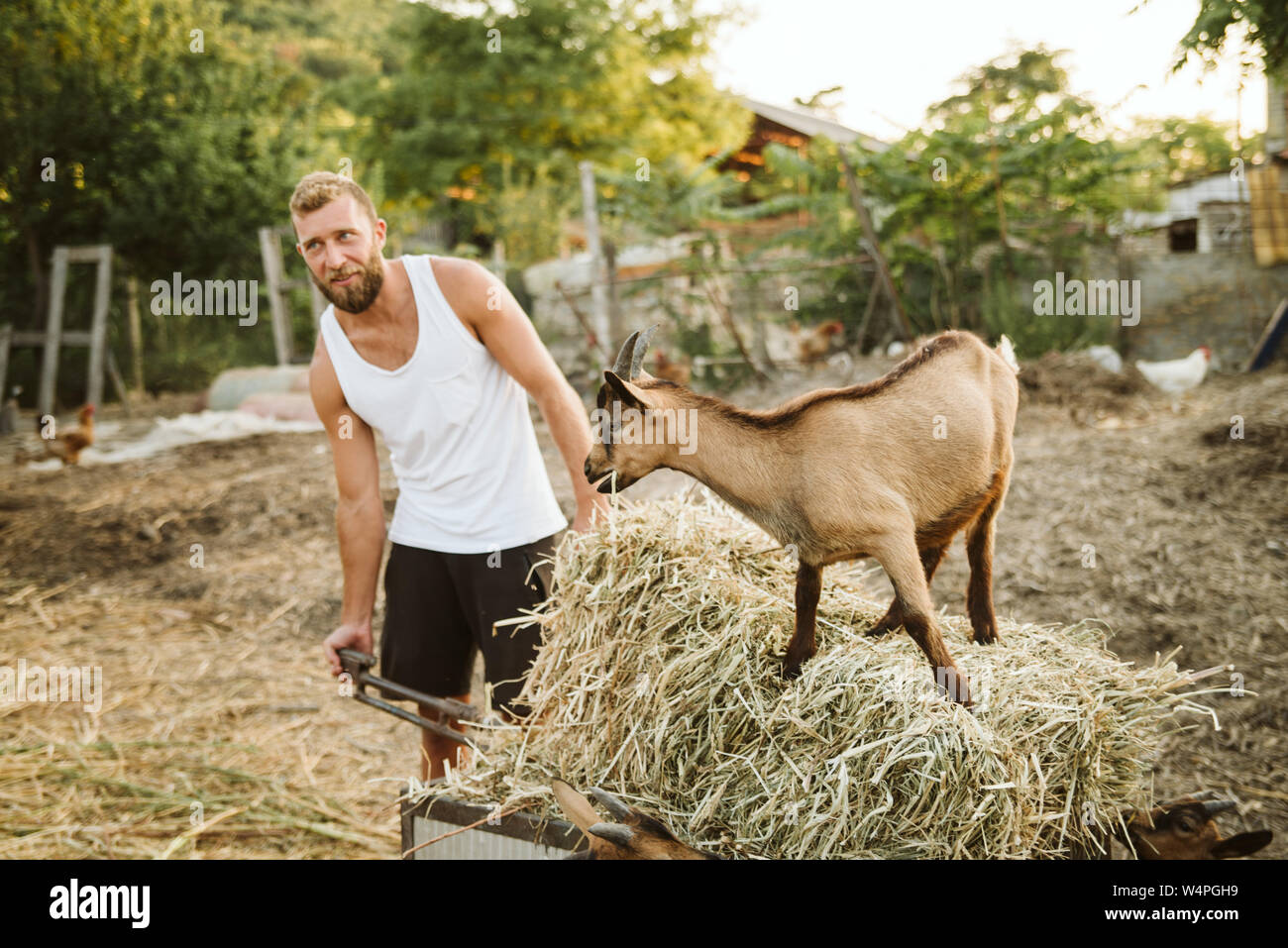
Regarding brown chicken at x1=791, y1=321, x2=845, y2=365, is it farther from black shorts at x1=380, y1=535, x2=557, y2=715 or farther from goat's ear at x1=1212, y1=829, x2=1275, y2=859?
goat's ear at x1=1212, y1=829, x2=1275, y2=859

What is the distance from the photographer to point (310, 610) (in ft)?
22.9

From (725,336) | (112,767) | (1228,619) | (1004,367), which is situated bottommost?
(112,767)

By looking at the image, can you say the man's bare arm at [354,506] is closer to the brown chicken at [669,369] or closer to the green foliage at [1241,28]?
the green foliage at [1241,28]

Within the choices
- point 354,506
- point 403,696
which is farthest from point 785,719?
point 354,506

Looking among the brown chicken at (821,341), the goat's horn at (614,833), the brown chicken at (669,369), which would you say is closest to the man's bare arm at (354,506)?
the goat's horn at (614,833)

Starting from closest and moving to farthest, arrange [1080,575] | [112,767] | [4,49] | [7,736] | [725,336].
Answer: [112,767], [7,736], [1080,575], [725,336], [4,49]

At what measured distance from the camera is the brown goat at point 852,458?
76.9 inches

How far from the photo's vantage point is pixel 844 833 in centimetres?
209

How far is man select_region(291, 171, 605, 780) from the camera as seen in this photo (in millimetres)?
3123
